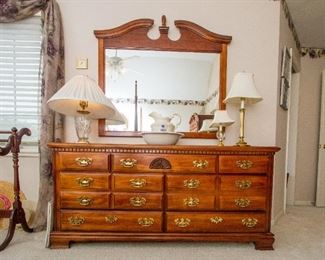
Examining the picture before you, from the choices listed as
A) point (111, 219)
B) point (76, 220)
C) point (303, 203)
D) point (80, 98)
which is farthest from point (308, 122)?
point (76, 220)

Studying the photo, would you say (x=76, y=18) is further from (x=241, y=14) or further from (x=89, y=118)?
(x=241, y=14)

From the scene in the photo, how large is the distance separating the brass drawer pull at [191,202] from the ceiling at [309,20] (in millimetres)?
2190

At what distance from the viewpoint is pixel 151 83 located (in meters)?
2.27

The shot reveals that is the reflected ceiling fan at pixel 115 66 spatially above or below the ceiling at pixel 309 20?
below

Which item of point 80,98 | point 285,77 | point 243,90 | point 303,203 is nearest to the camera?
point 80,98

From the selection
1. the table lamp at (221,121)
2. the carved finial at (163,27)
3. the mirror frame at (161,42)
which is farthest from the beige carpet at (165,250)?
the carved finial at (163,27)

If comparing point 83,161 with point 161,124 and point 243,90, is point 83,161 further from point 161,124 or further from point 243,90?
point 243,90

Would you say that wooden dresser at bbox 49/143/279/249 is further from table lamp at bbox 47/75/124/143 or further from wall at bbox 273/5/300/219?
wall at bbox 273/5/300/219

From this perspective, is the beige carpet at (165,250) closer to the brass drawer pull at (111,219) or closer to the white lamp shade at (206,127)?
the brass drawer pull at (111,219)

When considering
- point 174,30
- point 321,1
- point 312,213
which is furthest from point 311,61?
point 174,30

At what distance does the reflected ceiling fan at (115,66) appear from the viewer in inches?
88.7

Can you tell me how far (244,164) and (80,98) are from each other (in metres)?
1.31

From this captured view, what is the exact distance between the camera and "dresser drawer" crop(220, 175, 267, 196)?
1.78 meters

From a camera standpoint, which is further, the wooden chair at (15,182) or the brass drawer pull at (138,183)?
the wooden chair at (15,182)
